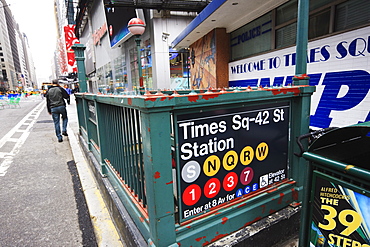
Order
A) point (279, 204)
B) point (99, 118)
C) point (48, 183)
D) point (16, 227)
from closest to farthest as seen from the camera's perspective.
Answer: point (279, 204) < point (16, 227) < point (99, 118) < point (48, 183)

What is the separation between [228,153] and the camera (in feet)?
6.48

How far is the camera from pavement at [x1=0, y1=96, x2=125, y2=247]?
265 centimetres

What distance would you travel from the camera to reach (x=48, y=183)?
4.25 metres

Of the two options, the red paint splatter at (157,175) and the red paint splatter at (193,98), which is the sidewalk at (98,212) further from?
the red paint splatter at (193,98)

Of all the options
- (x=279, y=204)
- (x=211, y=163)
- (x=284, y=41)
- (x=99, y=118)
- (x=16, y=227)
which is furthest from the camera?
(x=284, y=41)

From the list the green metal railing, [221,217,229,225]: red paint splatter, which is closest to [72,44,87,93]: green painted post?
the green metal railing

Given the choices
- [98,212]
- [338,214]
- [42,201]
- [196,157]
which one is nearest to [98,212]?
[98,212]

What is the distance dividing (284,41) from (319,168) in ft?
18.5

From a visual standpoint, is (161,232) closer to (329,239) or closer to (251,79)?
(329,239)

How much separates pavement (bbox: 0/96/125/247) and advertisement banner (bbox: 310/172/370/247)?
1899mm

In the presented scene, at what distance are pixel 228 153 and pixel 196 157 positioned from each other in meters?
0.33

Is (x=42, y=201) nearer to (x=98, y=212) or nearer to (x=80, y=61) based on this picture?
(x=98, y=212)

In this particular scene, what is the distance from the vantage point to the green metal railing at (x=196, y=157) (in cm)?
161

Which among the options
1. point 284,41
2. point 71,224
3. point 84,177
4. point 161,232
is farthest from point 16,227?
point 284,41
